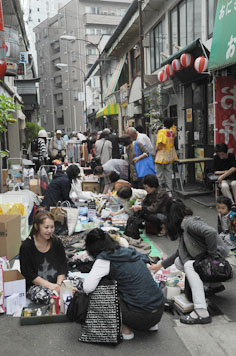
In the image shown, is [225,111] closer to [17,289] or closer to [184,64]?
[184,64]

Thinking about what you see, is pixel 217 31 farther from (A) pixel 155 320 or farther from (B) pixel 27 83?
(B) pixel 27 83

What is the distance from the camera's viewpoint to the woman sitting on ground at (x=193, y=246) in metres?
3.85

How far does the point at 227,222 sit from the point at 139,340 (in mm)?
2998

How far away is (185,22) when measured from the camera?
38.9 feet

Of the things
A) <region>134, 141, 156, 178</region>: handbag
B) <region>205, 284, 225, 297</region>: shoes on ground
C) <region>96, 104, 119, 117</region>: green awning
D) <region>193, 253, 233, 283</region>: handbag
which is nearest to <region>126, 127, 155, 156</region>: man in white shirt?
<region>134, 141, 156, 178</region>: handbag

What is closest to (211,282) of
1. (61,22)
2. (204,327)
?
(204,327)

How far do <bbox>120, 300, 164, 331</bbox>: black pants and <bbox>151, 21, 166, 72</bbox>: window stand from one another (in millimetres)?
12690

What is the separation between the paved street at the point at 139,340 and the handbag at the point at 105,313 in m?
0.12

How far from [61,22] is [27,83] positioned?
138ft

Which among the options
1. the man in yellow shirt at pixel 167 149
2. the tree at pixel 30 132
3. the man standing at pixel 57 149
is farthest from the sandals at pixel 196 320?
the tree at pixel 30 132

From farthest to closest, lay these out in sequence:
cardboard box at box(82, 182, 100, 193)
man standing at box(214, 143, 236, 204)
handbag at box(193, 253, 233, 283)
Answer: cardboard box at box(82, 182, 100, 193)
man standing at box(214, 143, 236, 204)
handbag at box(193, 253, 233, 283)

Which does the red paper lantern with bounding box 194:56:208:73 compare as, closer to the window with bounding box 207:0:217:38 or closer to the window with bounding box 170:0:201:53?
the window with bounding box 207:0:217:38

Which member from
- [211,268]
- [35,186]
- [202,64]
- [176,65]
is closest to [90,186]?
[35,186]

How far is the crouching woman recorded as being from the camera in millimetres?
3371
